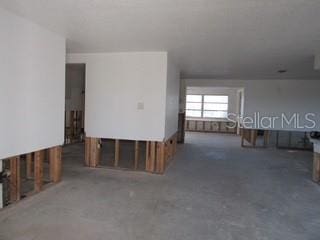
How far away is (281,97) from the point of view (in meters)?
8.59

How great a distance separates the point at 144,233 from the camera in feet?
8.58

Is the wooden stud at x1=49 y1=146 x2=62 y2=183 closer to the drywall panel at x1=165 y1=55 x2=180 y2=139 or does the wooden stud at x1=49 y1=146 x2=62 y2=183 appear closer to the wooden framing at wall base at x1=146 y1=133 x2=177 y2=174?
the wooden framing at wall base at x1=146 y1=133 x2=177 y2=174

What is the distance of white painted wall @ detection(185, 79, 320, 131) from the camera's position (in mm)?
8461

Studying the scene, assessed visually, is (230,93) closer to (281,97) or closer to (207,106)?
(207,106)

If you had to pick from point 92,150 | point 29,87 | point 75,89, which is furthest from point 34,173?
point 75,89

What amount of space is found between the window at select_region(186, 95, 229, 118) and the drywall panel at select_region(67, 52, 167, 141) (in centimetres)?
884

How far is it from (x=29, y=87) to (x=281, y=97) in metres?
7.95

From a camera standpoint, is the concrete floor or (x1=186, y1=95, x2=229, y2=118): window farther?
(x1=186, y1=95, x2=229, y2=118): window

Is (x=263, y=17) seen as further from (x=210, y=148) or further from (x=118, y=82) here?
(x=210, y=148)

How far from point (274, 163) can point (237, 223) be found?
3760 mm

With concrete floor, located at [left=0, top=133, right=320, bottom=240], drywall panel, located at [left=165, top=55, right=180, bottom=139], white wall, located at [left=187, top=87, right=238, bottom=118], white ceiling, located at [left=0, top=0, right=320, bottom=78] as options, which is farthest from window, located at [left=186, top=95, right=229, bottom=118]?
white ceiling, located at [left=0, top=0, right=320, bottom=78]

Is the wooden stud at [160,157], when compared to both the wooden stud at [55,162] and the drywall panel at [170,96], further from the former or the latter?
the wooden stud at [55,162]

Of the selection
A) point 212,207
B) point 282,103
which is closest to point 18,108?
point 212,207

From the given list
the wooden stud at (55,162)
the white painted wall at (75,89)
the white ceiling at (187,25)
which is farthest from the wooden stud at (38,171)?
the white painted wall at (75,89)
